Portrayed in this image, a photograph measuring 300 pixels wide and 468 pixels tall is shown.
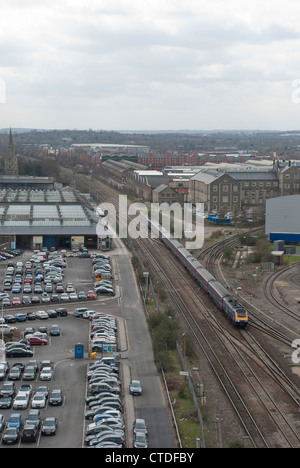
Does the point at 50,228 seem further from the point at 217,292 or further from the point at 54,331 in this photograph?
the point at 54,331

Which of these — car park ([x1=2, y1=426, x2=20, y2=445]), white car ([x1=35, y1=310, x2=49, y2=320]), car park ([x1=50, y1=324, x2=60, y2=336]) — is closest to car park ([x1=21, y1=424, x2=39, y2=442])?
car park ([x1=2, y1=426, x2=20, y2=445])

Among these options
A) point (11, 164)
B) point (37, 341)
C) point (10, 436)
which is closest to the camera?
point (10, 436)

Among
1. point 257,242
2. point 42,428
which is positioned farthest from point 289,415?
point 257,242

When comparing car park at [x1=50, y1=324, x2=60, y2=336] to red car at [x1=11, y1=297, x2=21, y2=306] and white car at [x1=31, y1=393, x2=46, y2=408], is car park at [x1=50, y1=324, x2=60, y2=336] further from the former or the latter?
white car at [x1=31, y1=393, x2=46, y2=408]

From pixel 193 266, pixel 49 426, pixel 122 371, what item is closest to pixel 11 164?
pixel 193 266

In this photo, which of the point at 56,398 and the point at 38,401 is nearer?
the point at 38,401

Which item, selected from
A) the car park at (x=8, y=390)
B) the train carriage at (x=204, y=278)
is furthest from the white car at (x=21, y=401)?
the train carriage at (x=204, y=278)
